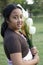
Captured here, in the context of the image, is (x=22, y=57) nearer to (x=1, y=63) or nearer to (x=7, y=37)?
(x=7, y=37)

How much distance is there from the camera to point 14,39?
264cm

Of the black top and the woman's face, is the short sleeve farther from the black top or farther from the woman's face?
the woman's face

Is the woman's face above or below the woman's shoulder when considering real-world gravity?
above

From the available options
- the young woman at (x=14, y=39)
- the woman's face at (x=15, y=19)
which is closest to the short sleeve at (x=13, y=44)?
the young woman at (x=14, y=39)

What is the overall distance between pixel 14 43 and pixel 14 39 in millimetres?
40

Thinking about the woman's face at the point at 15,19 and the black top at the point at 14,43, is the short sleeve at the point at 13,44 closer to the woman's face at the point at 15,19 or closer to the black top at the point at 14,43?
the black top at the point at 14,43

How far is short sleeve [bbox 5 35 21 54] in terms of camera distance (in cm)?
262

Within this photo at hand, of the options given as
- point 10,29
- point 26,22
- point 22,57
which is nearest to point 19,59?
point 22,57

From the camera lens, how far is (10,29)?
9.05 ft

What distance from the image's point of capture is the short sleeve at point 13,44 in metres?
2.62

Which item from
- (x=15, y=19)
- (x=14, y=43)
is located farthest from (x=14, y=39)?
(x=15, y=19)

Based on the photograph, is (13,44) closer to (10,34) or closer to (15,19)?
(10,34)

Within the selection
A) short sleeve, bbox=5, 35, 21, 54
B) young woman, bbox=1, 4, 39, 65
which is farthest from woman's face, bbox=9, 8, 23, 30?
short sleeve, bbox=5, 35, 21, 54

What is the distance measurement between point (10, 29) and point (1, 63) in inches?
190
